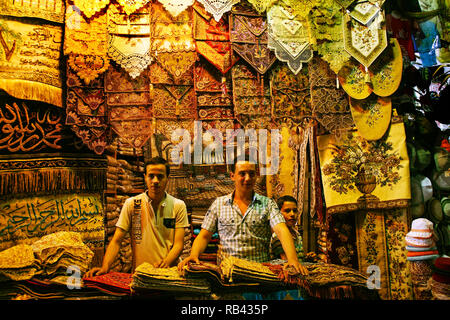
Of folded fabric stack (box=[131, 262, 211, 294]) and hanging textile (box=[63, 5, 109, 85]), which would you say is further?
hanging textile (box=[63, 5, 109, 85])

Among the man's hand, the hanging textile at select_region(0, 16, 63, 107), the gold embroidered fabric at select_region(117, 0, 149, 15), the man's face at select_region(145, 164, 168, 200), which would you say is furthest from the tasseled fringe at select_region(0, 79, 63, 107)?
the man's hand

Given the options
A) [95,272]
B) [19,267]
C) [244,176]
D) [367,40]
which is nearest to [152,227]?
[95,272]

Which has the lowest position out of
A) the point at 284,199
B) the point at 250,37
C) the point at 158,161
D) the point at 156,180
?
the point at 284,199

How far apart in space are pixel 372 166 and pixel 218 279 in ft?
5.29

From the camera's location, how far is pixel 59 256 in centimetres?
233

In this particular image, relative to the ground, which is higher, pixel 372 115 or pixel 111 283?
pixel 372 115

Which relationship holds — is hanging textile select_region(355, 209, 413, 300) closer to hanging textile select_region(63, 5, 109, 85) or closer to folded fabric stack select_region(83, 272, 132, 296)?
folded fabric stack select_region(83, 272, 132, 296)

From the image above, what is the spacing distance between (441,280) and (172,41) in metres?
2.50

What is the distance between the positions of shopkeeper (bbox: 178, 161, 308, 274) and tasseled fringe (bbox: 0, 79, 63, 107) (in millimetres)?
1460

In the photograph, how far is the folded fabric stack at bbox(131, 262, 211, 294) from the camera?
210cm

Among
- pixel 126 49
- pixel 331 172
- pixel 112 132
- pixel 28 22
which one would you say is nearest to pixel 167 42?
pixel 126 49

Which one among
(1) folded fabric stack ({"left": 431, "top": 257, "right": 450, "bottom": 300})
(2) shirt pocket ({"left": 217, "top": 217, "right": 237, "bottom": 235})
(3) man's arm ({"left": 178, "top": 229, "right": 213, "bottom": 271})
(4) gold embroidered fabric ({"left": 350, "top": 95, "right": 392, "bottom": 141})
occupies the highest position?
(4) gold embroidered fabric ({"left": 350, "top": 95, "right": 392, "bottom": 141})

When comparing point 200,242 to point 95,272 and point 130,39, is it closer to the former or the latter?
point 95,272

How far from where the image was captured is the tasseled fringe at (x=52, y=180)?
2.66m
